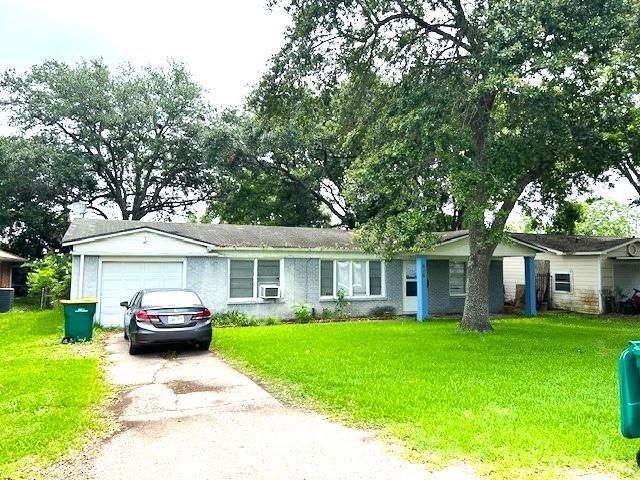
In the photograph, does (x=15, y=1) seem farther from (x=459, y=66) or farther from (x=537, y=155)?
(x=537, y=155)

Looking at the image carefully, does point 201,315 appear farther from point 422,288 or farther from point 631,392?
point 422,288

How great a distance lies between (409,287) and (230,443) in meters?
15.2

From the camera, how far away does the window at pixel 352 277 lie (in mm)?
18203

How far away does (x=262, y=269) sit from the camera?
1728 centimetres

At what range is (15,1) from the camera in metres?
10.9

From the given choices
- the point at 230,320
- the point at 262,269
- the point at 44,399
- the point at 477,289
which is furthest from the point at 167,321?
the point at 477,289

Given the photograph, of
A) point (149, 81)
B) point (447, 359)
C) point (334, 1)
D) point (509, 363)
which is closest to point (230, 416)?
point (447, 359)

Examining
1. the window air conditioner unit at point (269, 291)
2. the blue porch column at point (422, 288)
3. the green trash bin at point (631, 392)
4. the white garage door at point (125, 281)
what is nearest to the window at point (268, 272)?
the window air conditioner unit at point (269, 291)

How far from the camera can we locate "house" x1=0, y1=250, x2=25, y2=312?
20812mm

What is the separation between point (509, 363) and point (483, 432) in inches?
177

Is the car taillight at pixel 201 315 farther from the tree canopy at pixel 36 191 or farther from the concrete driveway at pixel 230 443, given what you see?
the tree canopy at pixel 36 191

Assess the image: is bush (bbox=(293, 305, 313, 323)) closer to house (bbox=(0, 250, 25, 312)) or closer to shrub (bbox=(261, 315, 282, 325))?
shrub (bbox=(261, 315, 282, 325))

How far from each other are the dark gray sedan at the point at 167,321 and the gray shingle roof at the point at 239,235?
5.51 m

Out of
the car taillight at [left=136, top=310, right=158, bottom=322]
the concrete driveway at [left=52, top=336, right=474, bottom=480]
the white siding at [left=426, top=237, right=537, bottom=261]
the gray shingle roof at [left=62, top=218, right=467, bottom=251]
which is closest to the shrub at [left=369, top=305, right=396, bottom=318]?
the gray shingle roof at [left=62, top=218, right=467, bottom=251]
